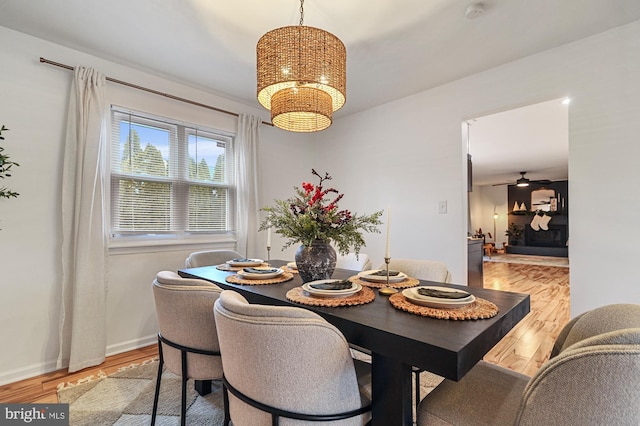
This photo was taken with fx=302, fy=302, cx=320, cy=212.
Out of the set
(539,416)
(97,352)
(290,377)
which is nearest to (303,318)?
(290,377)

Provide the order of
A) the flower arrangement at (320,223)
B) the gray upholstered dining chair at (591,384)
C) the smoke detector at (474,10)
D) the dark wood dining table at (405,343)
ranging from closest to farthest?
the gray upholstered dining chair at (591,384)
the dark wood dining table at (405,343)
the flower arrangement at (320,223)
the smoke detector at (474,10)

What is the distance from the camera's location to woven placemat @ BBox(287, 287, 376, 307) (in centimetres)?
125

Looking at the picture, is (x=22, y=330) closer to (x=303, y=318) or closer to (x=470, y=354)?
(x=303, y=318)

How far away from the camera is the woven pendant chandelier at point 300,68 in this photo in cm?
169

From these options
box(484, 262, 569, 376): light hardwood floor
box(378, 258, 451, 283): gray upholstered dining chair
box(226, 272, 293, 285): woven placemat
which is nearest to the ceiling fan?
box(484, 262, 569, 376): light hardwood floor

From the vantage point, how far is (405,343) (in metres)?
0.89

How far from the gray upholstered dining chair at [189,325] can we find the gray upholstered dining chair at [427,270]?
1252 mm

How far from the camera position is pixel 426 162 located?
316cm

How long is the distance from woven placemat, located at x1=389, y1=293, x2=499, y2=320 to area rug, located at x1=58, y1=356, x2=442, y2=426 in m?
1.11

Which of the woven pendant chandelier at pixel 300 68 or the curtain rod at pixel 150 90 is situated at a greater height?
the curtain rod at pixel 150 90

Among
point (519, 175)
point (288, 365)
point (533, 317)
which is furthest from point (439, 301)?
point (519, 175)

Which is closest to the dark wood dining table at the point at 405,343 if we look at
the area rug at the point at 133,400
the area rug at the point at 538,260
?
the area rug at the point at 133,400
